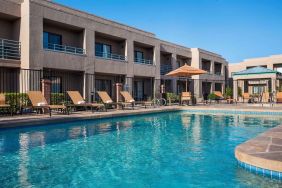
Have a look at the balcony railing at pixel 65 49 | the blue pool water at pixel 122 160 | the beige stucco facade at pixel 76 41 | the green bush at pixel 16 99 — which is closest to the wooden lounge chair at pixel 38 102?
the green bush at pixel 16 99

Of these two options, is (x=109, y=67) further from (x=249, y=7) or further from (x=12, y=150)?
(x=12, y=150)

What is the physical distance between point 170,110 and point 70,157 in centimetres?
1118

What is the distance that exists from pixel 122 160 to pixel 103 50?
17.2 m

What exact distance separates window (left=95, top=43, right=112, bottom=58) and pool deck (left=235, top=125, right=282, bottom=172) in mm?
16966

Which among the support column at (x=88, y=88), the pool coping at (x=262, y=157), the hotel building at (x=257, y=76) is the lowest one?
the pool coping at (x=262, y=157)

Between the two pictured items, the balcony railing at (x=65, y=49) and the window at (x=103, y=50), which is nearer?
the balcony railing at (x=65, y=49)

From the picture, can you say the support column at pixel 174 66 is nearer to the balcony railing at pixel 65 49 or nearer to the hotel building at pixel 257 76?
the hotel building at pixel 257 76

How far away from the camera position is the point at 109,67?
19953 millimetres

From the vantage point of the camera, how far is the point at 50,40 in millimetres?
17391

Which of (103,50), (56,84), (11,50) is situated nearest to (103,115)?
(11,50)

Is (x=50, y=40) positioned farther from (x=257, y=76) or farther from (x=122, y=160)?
(x=257, y=76)

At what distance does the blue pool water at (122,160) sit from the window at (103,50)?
1341cm

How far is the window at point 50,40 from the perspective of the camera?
1703 cm

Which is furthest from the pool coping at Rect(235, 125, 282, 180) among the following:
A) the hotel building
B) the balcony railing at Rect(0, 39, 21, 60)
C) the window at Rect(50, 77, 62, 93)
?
the hotel building
